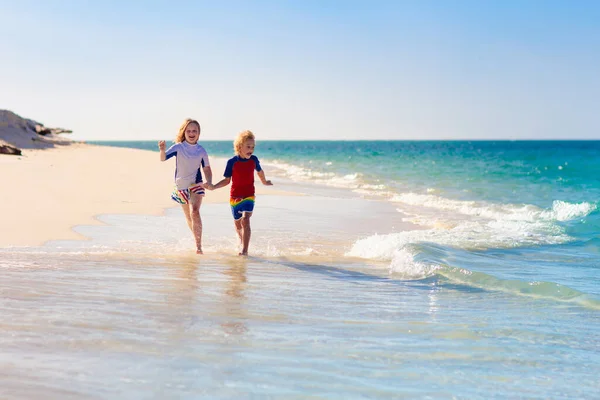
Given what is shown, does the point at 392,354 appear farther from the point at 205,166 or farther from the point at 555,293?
the point at 205,166

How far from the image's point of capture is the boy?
7.82 metres

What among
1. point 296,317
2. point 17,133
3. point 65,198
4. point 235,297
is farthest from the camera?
point 17,133

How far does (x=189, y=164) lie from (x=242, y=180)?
0.75 meters

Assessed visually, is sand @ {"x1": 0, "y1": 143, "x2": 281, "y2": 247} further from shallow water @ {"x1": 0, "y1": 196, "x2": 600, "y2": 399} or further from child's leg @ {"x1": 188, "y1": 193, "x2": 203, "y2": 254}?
child's leg @ {"x1": 188, "y1": 193, "x2": 203, "y2": 254}

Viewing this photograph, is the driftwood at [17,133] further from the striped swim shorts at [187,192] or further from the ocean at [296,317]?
the striped swim shorts at [187,192]

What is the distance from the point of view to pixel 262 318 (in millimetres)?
4512

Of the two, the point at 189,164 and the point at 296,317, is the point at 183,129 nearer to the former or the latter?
the point at 189,164

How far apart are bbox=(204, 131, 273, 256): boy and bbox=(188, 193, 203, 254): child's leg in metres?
0.25

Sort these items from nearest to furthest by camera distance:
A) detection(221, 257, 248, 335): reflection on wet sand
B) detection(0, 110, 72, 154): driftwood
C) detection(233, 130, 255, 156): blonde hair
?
detection(221, 257, 248, 335): reflection on wet sand, detection(233, 130, 255, 156): blonde hair, detection(0, 110, 72, 154): driftwood

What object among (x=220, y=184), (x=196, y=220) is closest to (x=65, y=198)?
(x=196, y=220)

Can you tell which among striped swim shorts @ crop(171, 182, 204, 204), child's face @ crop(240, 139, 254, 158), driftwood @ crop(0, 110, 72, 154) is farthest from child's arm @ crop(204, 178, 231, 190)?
driftwood @ crop(0, 110, 72, 154)

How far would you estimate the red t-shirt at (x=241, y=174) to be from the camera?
7.87 meters

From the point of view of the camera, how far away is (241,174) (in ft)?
25.9

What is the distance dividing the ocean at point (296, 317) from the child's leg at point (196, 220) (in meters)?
0.22
